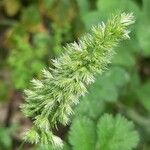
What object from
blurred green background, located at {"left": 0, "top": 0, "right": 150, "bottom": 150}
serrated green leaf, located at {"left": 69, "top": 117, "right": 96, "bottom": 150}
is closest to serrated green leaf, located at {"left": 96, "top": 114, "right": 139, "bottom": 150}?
serrated green leaf, located at {"left": 69, "top": 117, "right": 96, "bottom": 150}

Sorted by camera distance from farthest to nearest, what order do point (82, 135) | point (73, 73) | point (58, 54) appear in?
point (58, 54)
point (82, 135)
point (73, 73)

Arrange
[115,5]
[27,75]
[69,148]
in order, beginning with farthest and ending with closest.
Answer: [27,75] → [115,5] → [69,148]

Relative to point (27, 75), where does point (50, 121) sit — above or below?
below

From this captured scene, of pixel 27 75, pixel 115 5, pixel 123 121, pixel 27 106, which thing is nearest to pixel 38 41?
pixel 27 75

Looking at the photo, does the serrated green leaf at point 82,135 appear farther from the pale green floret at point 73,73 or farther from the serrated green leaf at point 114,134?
the pale green floret at point 73,73

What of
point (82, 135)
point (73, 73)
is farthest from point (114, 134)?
point (73, 73)

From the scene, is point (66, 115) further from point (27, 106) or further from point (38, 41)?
point (38, 41)

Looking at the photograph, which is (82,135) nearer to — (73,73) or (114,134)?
(114,134)

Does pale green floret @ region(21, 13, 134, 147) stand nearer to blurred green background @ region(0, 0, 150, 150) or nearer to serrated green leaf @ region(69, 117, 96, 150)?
serrated green leaf @ region(69, 117, 96, 150)
